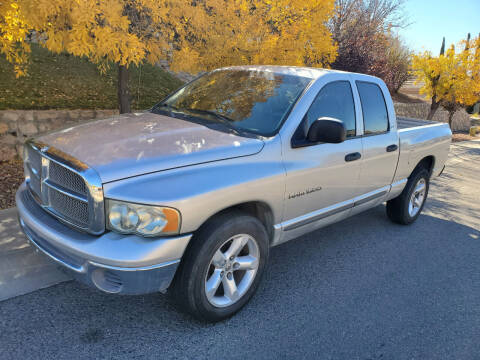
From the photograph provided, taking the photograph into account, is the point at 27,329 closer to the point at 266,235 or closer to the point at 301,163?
the point at 266,235

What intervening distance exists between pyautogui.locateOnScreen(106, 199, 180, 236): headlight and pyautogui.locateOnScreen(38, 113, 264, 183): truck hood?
19 cm

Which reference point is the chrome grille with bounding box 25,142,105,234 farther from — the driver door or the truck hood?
the driver door

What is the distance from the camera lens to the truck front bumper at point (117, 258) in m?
2.34

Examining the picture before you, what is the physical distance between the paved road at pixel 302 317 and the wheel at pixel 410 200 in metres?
0.81

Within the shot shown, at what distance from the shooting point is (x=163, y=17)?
16.9 feet

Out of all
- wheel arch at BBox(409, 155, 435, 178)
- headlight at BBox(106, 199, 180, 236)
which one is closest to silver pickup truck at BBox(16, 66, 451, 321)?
headlight at BBox(106, 199, 180, 236)

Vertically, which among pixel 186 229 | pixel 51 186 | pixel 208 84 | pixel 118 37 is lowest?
pixel 186 229

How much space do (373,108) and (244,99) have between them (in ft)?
5.07

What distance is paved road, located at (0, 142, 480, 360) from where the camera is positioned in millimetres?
2693

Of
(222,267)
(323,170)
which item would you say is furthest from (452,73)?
(222,267)

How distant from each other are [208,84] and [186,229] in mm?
2024

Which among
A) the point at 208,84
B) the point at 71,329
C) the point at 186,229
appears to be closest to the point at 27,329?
the point at 71,329

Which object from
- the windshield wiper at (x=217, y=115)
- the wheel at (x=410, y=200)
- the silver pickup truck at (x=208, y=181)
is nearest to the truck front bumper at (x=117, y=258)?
the silver pickup truck at (x=208, y=181)

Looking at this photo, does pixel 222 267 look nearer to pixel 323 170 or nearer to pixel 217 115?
pixel 323 170
